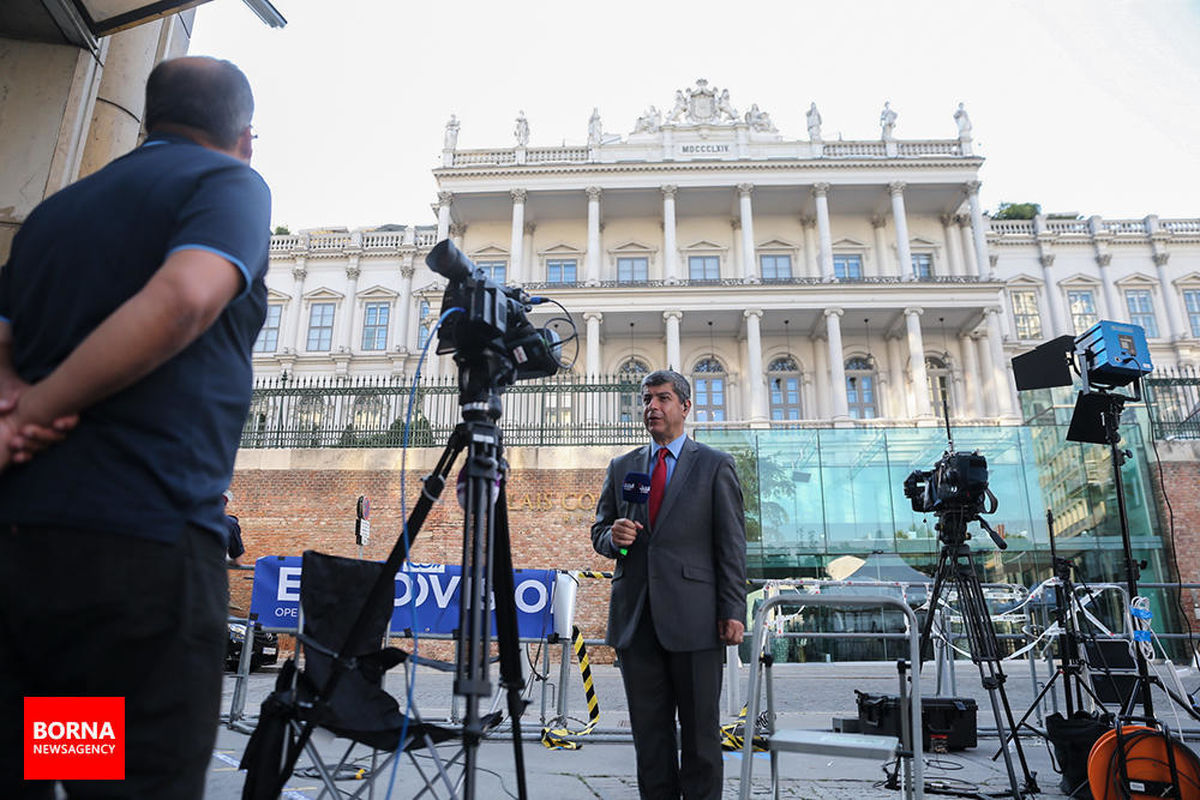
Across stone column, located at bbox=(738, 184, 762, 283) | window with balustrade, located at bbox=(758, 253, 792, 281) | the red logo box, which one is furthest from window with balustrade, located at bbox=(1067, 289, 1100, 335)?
the red logo box

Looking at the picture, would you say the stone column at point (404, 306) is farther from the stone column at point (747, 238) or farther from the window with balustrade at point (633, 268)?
the stone column at point (747, 238)

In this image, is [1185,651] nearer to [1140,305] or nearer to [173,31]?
[173,31]

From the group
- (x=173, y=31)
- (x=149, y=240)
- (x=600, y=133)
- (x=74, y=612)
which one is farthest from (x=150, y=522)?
(x=600, y=133)

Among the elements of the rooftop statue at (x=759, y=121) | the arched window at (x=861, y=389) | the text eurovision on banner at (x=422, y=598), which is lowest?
the text eurovision on banner at (x=422, y=598)

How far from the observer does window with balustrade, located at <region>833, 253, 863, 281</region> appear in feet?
124

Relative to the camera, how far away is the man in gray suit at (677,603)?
3309 millimetres

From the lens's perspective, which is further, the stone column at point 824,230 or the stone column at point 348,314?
the stone column at point 348,314

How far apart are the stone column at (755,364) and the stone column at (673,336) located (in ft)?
10.7

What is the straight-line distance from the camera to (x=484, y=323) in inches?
94.9

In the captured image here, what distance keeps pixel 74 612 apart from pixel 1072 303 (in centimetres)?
4915

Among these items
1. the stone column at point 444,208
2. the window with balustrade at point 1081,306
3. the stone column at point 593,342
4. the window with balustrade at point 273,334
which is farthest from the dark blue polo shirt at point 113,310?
the window with balustrade at point 1081,306

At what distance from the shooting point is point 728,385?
36625 millimetres

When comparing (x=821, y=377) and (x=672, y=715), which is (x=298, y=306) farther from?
(x=672, y=715)

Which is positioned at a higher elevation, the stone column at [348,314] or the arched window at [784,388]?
the stone column at [348,314]
